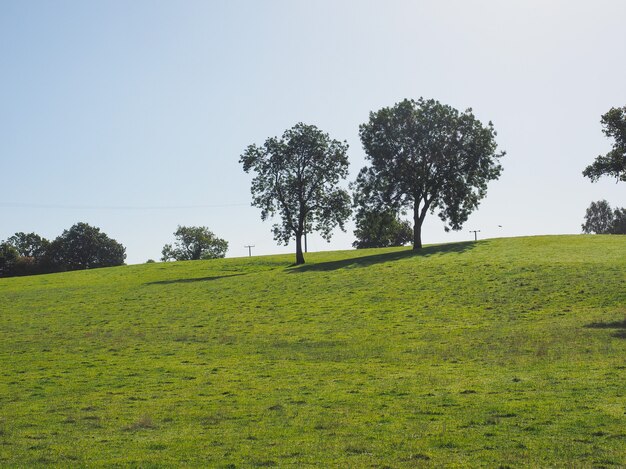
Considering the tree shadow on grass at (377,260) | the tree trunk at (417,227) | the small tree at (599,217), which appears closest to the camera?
the tree shadow on grass at (377,260)

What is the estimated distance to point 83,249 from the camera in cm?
16162

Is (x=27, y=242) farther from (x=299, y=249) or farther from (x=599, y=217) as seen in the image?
(x=599, y=217)

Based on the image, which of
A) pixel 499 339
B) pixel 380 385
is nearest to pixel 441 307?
pixel 499 339

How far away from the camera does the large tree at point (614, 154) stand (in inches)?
1624

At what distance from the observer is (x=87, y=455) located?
15023 millimetres

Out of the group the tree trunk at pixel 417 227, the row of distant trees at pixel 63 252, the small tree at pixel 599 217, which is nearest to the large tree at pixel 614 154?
the tree trunk at pixel 417 227

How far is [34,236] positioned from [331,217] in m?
124

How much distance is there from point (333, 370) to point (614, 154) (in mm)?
26779

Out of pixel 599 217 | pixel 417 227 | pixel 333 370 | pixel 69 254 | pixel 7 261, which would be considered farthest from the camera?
pixel 599 217

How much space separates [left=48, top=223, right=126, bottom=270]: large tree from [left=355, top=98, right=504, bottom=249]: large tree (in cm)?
10239

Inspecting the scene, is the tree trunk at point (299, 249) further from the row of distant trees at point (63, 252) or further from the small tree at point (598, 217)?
the small tree at point (598, 217)

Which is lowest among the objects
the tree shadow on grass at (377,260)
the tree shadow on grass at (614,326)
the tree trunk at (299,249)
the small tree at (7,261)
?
the tree shadow on grass at (614,326)

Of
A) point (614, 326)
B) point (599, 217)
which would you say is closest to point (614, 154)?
point (614, 326)

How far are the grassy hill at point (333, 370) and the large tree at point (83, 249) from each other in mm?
104219
